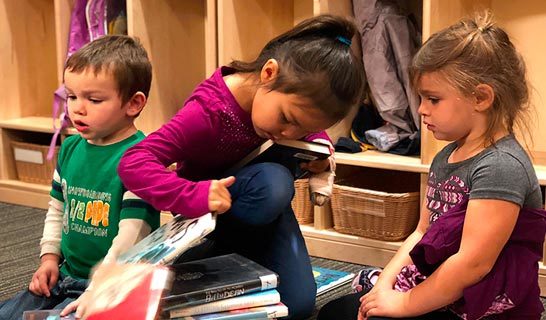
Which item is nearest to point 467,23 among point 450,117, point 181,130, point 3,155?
point 450,117

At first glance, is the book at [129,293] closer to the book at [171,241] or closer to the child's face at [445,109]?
the book at [171,241]

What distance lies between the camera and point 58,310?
1213 mm

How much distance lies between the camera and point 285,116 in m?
1.20

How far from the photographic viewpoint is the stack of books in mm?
1153

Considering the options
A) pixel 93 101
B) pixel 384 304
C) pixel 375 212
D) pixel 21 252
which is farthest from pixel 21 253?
pixel 384 304

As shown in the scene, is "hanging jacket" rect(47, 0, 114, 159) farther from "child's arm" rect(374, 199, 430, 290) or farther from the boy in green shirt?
"child's arm" rect(374, 199, 430, 290)

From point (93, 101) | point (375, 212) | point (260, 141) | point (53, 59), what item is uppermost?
point (93, 101)

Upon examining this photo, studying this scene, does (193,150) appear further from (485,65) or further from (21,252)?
(21,252)

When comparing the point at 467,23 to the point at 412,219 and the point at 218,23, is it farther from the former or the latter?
the point at 218,23

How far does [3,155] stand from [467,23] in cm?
193

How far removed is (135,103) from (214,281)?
38 cm

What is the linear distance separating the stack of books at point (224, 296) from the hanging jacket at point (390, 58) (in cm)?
85

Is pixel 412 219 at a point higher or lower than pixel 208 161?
lower

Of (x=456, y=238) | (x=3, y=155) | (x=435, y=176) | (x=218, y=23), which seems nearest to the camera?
(x=456, y=238)
